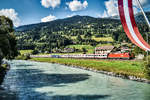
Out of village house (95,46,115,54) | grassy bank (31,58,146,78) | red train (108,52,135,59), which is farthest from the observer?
village house (95,46,115,54)

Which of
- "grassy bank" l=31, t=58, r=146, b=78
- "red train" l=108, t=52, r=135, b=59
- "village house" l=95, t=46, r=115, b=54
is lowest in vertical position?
"grassy bank" l=31, t=58, r=146, b=78

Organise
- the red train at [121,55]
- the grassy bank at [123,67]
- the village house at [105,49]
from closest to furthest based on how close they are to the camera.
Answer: the grassy bank at [123,67], the red train at [121,55], the village house at [105,49]

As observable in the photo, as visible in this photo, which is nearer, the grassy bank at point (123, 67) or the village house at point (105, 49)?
Answer: the grassy bank at point (123, 67)

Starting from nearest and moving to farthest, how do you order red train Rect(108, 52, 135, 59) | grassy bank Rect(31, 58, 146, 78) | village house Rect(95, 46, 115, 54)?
grassy bank Rect(31, 58, 146, 78), red train Rect(108, 52, 135, 59), village house Rect(95, 46, 115, 54)

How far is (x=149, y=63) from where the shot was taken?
94.0 feet

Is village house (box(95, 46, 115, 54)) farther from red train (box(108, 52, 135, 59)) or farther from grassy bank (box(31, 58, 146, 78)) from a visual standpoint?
grassy bank (box(31, 58, 146, 78))

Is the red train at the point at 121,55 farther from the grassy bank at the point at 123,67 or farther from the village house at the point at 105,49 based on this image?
the village house at the point at 105,49

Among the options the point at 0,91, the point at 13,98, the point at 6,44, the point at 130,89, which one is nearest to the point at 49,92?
the point at 13,98

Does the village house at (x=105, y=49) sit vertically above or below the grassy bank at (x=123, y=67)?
above

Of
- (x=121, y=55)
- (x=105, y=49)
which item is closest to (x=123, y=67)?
(x=121, y=55)

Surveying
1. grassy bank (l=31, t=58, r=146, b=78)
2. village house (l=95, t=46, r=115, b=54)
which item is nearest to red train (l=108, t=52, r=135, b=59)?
grassy bank (l=31, t=58, r=146, b=78)

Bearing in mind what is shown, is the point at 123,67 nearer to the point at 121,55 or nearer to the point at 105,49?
the point at 121,55

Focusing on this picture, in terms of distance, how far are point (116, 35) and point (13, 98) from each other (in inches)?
7134

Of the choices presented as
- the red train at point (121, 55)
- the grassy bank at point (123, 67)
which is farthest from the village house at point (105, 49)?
the grassy bank at point (123, 67)
